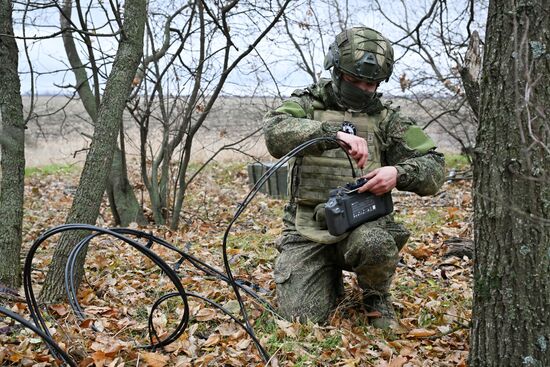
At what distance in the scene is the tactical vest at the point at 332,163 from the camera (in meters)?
3.59

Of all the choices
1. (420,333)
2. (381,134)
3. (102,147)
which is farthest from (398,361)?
(102,147)

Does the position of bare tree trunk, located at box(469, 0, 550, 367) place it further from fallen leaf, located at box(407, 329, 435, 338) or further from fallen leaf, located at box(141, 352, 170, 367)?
fallen leaf, located at box(141, 352, 170, 367)

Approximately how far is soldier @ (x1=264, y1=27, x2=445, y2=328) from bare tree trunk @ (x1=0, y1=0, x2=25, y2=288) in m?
1.60

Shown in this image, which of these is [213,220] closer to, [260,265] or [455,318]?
[260,265]

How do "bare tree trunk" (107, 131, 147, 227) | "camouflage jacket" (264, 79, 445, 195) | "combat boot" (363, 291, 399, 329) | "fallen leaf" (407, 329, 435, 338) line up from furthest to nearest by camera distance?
"bare tree trunk" (107, 131, 147, 227) → "combat boot" (363, 291, 399, 329) → "camouflage jacket" (264, 79, 445, 195) → "fallen leaf" (407, 329, 435, 338)

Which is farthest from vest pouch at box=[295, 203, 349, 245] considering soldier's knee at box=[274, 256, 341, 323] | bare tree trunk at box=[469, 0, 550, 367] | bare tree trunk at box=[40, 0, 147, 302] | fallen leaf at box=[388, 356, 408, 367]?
bare tree trunk at box=[40, 0, 147, 302]

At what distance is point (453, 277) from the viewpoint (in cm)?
437

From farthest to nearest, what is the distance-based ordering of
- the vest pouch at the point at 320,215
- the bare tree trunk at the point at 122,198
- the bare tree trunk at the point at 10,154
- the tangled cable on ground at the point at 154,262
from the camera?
the bare tree trunk at the point at 122,198 → the bare tree trunk at the point at 10,154 → the vest pouch at the point at 320,215 → the tangled cable on ground at the point at 154,262

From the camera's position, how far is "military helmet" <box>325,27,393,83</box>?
3412 mm

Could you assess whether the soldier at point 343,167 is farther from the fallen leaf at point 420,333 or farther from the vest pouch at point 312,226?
the fallen leaf at point 420,333

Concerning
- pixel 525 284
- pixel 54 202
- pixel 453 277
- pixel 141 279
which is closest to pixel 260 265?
pixel 141 279

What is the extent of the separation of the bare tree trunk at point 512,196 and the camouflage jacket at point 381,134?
35.0 inches

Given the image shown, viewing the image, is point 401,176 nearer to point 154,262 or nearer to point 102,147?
point 154,262

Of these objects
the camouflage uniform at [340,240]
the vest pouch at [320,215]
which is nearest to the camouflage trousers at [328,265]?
the camouflage uniform at [340,240]
